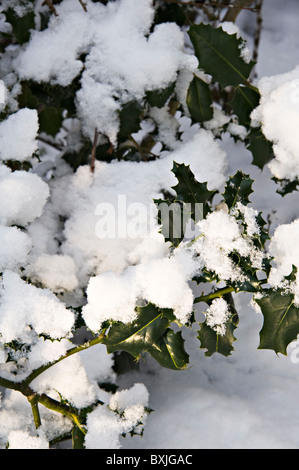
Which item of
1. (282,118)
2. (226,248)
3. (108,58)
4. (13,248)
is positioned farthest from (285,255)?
(108,58)

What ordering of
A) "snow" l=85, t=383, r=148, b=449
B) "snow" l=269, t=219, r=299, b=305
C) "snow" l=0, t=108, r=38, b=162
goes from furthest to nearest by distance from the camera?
"snow" l=0, t=108, r=38, b=162 < "snow" l=85, t=383, r=148, b=449 < "snow" l=269, t=219, r=299, b=305

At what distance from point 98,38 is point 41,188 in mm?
350

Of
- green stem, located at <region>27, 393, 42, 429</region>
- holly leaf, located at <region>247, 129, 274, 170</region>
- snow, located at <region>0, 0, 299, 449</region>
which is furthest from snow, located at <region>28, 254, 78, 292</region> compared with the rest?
holly leaf, located at <region>247, 129, 274, 170</region>

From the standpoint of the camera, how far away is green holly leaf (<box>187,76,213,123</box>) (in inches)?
42.9

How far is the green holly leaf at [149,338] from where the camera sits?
30.8 inches

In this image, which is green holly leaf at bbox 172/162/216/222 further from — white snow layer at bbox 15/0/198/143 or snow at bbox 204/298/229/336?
white snow layer at bbox 15/0/198/143

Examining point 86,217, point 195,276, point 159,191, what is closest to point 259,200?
point 159,191

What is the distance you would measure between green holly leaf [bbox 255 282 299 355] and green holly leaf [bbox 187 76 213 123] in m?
0.50

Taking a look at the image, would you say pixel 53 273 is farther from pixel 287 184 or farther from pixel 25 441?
pixel 287 184

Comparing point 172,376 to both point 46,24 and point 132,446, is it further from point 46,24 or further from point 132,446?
point 46,24

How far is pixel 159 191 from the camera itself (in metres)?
1.08

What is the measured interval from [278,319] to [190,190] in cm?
24

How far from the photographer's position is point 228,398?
95cm

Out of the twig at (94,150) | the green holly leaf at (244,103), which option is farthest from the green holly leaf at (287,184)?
the twig at (94,150)
